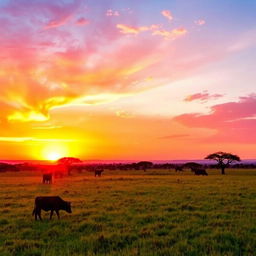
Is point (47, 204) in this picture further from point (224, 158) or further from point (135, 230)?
point (224, 158)

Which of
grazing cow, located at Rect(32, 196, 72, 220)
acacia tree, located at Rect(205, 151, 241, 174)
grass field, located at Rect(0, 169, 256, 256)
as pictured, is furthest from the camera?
acacia tree, located at Rect(205, 151, 241, 174)

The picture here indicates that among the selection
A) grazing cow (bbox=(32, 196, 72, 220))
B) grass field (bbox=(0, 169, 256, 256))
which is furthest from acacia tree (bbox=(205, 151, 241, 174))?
grazing cow (bbox=(32, 196, 72, 220))

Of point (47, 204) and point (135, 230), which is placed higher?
point (47, 204)

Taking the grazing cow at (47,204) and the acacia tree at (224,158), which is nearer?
the grazing cow at (47,204)

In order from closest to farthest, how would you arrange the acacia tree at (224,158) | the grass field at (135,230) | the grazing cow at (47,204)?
the grass field at (135,230)
the grazing cow at (47,204)
the acacia tree at (224,158)

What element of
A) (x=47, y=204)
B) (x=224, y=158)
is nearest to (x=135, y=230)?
(x=47, y=204)

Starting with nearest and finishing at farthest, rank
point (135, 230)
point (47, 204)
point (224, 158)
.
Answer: point (135, 230) → point (47, 204) → point (224, 158)

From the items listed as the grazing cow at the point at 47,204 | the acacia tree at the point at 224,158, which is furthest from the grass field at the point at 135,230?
the acacia tree at the point at 224,158

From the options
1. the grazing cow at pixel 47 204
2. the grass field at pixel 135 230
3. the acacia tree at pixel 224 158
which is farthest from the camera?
the acacia tree at pixel 224 158

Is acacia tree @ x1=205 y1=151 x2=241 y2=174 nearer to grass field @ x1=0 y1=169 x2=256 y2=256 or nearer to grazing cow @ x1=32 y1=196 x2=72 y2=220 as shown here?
grass field @ x1=0 y1=169 x2=256 y2=256

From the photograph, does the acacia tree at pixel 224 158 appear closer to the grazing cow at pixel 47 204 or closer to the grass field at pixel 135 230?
the grass field at pixel 135 230

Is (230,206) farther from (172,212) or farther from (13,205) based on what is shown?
(13,205)

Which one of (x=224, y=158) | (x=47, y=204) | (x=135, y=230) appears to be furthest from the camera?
(x=224, y=158)

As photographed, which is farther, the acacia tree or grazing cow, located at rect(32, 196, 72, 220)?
the acacia tree
